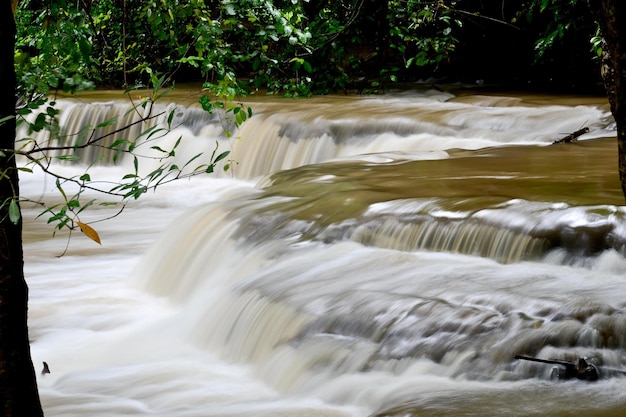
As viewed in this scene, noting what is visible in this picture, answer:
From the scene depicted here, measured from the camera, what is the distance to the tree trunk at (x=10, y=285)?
2971 millimetres

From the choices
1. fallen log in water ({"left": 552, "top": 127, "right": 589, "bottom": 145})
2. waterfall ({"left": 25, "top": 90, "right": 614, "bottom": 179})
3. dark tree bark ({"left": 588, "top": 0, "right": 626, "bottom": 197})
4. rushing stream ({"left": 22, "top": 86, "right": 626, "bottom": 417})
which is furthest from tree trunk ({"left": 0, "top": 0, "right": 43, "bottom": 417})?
fallen log in water ({"left": 552, "top": 127, "right": 589, "bottom": 145})

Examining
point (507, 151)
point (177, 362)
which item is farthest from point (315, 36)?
point (177, 362)

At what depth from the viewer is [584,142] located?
362 inches

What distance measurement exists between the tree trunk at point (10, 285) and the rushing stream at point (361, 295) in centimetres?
155

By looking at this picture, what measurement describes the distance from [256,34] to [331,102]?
8628 millimetres

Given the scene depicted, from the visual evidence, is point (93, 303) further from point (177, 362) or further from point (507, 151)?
point (507, 151)

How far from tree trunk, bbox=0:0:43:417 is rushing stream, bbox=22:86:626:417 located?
155cm

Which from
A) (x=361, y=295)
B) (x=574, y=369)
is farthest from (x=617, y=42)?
(x=361, y=295)

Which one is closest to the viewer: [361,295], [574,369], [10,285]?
[10,285]

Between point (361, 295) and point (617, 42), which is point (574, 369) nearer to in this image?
point (361, 295)

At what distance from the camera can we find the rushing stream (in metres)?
4.39

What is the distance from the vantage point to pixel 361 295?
17.2 feet

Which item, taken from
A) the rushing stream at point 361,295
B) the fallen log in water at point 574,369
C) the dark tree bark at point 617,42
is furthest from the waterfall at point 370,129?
the dark tree bark at point 617,42

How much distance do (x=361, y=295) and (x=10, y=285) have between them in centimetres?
254
